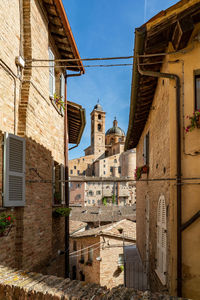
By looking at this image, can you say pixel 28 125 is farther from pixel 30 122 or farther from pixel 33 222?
pixel 33 222

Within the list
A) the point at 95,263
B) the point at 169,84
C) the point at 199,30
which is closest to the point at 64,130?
the point at 169,84

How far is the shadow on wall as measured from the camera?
16.2ft

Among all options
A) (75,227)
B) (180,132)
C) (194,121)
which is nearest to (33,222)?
(180,132)

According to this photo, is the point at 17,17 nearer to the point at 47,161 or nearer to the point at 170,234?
the point at 47,161

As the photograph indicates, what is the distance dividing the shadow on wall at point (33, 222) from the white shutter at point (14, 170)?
0.38 feet

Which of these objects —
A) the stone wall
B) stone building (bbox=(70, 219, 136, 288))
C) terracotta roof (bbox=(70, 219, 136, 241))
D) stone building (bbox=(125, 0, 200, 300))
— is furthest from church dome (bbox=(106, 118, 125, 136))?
stone building (bbox=(125, 0, 200, 300))

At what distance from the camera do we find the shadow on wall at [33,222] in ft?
16.2

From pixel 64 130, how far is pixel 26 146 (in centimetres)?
430

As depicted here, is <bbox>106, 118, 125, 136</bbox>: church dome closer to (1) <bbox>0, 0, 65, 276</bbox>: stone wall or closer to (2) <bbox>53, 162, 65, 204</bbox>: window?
(2) <bbox>53, 162, 65, 204</bbox>: window

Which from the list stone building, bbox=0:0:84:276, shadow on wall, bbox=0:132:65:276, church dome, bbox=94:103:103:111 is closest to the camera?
stone building, bbox=0:0:84:276

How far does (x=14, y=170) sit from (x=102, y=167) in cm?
5827

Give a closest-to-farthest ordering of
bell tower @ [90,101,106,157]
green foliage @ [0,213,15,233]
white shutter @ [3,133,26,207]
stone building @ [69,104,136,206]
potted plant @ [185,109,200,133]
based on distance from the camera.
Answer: green foliage @ [0,213,15,233] → potted plant @ [185,109,200,133] → white shutter @ [3,133,26,207] → stone building @ [69,104,136,206] → bell tower @ [90,101,106,157]

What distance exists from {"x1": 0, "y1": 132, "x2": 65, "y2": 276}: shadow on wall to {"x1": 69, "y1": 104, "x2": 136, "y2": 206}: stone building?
2699cm

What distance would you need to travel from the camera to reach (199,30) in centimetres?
489
